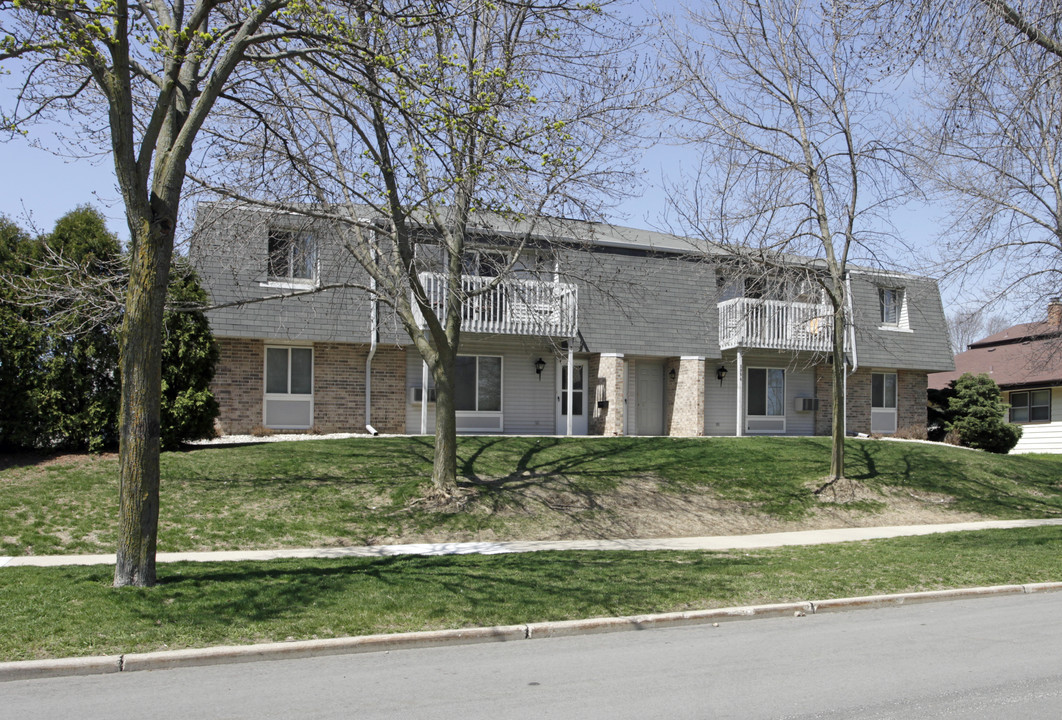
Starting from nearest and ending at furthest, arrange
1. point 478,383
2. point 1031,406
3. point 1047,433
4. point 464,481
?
point 464,481
point 478,383
point 1047,433
point 1031,406

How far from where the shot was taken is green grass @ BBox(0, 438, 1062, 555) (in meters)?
12.5

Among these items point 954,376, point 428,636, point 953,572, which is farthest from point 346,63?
point 954,376

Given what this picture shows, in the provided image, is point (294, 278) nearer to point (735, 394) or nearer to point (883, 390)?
point (735, 394)

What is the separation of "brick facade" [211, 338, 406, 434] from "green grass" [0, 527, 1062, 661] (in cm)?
1053

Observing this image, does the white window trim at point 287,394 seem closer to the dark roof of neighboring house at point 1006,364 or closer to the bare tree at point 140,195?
the bare tree at point 140,195

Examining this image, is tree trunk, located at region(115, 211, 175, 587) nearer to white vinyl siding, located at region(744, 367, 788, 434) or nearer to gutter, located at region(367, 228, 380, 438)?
gutter, located at region(367, 228, 380, 438)

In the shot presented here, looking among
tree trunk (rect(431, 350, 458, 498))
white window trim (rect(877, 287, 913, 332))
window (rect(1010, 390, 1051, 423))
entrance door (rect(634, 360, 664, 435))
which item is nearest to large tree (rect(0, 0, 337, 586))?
tree trunk (rect(431, 350, 458, 498))

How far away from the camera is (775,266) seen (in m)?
16.8

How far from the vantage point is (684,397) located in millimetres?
24734

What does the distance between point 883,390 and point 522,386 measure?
40.4 ft

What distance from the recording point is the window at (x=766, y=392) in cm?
2659

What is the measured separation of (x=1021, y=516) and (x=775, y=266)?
700 centimetres

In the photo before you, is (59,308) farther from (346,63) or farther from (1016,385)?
(1016,385)

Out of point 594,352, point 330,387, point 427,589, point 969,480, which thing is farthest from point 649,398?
point 427,589
